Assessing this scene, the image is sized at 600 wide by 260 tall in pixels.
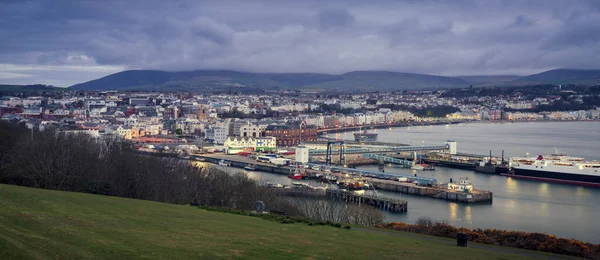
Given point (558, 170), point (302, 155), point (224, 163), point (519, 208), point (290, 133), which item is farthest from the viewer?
point (290, 133)

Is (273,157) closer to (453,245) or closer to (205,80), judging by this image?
(453,245)

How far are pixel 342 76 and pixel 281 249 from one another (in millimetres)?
153308

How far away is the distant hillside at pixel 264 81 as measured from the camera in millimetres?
127875

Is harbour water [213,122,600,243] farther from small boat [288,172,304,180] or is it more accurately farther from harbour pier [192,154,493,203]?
harbour pier [192,154,493,203]

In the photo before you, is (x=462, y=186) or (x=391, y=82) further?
(x=391, y=82)

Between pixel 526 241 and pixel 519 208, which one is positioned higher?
pixel 526 241

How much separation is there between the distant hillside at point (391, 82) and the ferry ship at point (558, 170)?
117 meters

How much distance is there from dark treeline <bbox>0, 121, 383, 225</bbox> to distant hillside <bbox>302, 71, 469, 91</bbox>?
125903 mm

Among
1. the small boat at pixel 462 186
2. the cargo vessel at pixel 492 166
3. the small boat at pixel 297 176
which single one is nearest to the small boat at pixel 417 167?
the cargo vessel at pixel 492 166

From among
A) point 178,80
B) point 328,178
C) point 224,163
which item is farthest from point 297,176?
point 178,80

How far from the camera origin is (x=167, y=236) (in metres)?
5.51

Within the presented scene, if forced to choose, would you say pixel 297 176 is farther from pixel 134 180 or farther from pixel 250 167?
pixel 134 180

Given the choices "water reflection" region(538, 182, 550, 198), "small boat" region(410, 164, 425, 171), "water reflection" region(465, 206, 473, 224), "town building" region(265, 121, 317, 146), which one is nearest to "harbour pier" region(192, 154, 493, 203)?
"water reflection" region(465, 206, 473, 224)

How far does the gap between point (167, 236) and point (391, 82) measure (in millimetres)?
149587
